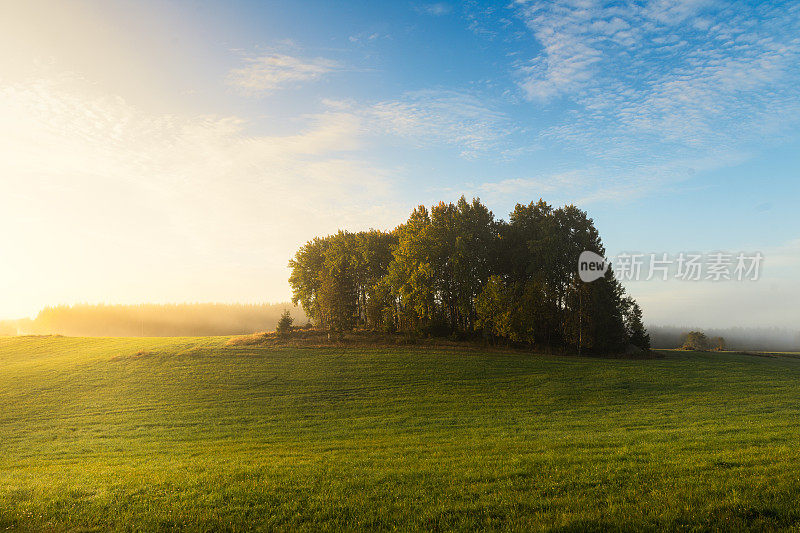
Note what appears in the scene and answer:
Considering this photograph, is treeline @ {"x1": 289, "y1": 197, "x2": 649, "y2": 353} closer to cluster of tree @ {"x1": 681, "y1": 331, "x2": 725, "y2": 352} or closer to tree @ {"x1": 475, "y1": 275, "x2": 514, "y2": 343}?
tree @ {"x1": 475, "y1": 275, "x2": 514, "y2": 343}

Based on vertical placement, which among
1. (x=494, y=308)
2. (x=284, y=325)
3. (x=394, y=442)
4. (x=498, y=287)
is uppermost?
(x=498, y=287)

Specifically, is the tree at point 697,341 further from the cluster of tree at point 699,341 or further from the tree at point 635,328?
the tree at point 635,328

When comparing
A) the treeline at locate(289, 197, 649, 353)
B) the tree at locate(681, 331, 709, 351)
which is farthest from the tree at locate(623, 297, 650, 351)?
the tree at locate(681, 331, 709, 351)

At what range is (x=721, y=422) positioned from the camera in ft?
81.5

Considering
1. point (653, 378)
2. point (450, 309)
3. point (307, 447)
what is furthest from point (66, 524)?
point (450, 309)

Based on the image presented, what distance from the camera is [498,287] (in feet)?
197

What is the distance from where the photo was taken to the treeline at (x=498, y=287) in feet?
202

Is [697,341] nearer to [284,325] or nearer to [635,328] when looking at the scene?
[635,328]

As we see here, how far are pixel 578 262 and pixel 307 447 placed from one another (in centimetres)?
5558

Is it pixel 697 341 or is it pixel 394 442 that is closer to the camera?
pixel 394 442

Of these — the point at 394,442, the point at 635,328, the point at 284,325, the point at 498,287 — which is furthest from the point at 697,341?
the point at 394,442

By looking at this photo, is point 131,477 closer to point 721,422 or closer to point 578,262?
point 721,422

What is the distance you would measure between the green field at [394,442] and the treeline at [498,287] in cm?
924

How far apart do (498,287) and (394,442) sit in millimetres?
41076
